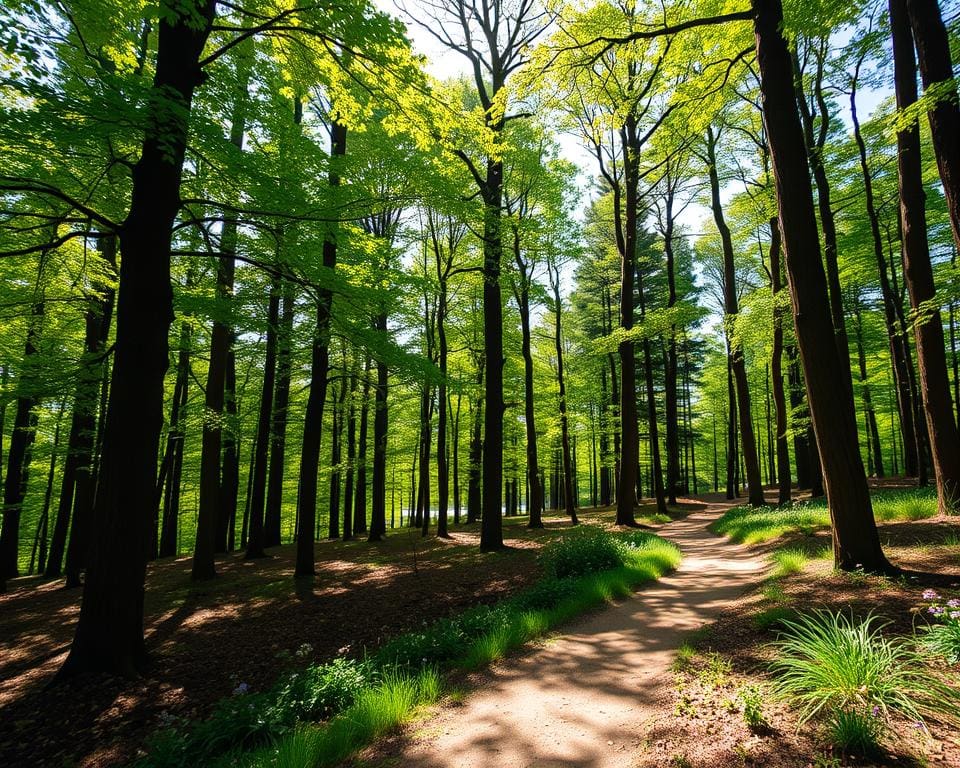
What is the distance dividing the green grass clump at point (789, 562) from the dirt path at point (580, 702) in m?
0.76

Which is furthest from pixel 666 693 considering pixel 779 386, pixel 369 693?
pixel 779 386

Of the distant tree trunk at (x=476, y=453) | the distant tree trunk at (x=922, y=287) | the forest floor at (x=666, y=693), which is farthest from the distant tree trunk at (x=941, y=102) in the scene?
the distant tree trunk at (x=476, y=453)

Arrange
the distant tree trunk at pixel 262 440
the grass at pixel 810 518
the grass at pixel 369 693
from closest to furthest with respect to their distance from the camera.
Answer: the grass at pixel 369 693
the grass at pixel 810 518
the distant tree trunk at pixel 262 440

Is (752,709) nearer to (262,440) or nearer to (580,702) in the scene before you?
(580,702)

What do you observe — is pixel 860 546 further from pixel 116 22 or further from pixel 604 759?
pixel 116 22

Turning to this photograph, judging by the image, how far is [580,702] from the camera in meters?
3.60

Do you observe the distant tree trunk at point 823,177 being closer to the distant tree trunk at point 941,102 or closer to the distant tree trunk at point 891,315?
the distant tree trunk at point 891,315

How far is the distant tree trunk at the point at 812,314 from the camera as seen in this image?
5.34 meters

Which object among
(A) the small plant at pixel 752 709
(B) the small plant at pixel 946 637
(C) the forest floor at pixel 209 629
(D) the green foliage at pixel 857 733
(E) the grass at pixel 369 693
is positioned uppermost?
(B) the small plant at pixel 946 637

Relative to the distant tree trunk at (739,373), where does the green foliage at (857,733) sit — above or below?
below

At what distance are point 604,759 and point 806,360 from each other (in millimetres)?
5268

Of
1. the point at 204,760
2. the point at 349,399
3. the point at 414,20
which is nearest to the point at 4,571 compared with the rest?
the point at 349,399

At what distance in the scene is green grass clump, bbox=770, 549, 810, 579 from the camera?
6.26 metres

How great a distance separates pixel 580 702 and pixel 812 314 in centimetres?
534
